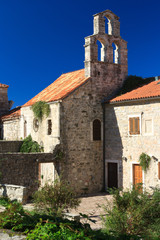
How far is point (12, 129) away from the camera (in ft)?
76.8

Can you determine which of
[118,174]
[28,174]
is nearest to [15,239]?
[28,174]

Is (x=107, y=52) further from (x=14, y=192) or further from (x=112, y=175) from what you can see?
(x=14, y=192)

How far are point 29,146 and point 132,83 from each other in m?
8.45

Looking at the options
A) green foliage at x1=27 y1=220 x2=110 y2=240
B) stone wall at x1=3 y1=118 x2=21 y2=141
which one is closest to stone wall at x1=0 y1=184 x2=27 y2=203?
green foliage at x1=27 y1=220 x2=110 y2=240

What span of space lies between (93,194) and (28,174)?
4.47 m

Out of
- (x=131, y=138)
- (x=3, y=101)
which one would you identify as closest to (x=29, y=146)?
(x=131, y=138)

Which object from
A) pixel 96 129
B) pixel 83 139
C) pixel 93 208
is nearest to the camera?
pixel 93 208

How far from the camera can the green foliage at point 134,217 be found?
26.7 ft

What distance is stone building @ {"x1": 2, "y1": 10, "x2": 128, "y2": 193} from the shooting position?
56.7 ft

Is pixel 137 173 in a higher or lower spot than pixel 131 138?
lower

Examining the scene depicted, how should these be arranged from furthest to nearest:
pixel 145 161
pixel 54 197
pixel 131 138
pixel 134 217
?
pixel 131 138, pixel 145 161, pixel 54 197, pixel 134 217

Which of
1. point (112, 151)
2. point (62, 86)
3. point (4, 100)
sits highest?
point (4, 100)

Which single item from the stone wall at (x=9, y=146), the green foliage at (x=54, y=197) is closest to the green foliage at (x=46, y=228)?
the green foliage at (x=54, y=197)

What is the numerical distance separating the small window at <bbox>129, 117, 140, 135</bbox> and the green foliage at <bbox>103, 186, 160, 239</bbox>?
6.64m
